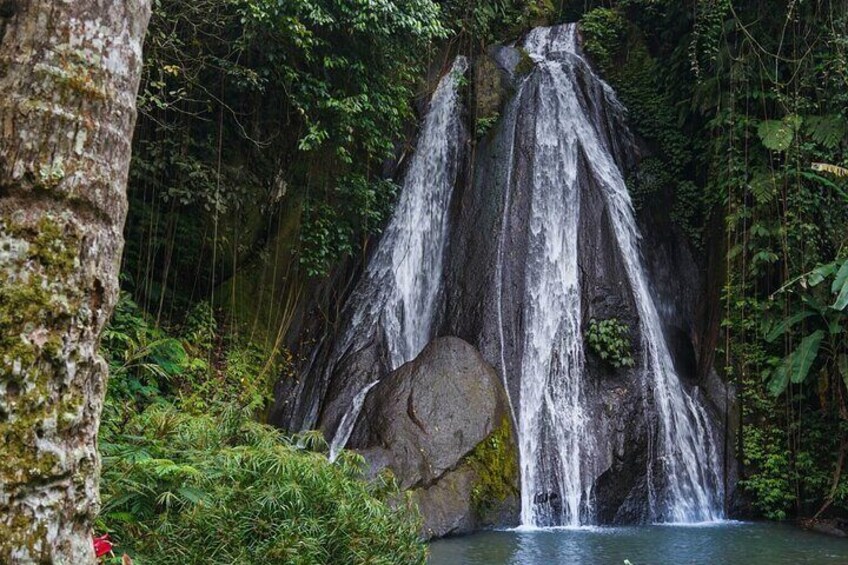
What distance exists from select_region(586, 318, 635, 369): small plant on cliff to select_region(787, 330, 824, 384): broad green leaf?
209 centimetres

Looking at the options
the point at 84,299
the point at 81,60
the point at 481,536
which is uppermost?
the point at 81,60

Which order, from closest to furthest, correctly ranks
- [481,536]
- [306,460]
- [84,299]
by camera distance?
[84,299]
[306,460]
[481,536]

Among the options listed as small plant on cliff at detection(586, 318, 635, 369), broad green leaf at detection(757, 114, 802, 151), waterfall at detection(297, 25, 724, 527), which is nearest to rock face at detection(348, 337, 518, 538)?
waterfall at detection(297, 25, 724, 527)

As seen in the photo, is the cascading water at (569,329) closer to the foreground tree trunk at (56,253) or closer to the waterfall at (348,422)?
the waterfall at (348,422)

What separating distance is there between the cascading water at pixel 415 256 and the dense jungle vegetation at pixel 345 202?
54cm

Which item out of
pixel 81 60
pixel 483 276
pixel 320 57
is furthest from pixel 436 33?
pixel 81 60

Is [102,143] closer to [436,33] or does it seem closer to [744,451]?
[436,33]

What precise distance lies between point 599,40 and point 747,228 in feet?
19.8

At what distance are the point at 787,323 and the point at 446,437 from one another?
17.0 ft

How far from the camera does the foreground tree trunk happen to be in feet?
5.16

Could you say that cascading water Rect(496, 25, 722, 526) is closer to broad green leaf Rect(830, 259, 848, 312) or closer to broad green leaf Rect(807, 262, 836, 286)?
broad green leaf Rect(807, 262, 836, 286)

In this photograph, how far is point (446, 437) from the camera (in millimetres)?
8836

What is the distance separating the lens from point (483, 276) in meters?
11.3

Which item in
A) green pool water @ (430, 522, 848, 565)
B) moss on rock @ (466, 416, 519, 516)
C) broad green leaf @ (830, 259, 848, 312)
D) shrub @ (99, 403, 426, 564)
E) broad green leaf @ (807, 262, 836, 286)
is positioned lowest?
green pool water @ (430, 522, 848, 565)
